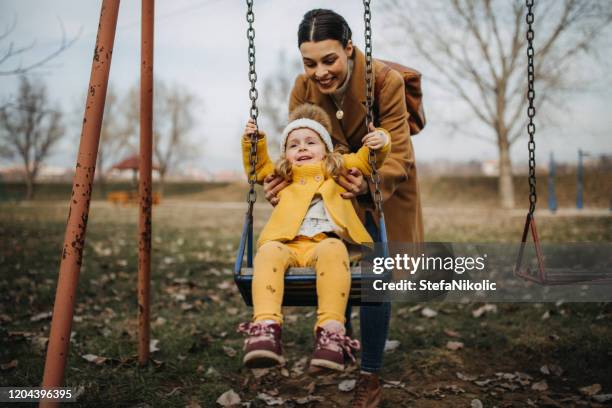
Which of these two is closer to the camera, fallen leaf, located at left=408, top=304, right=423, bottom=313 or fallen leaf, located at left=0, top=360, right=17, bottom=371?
fallen leaf, located at left=0, top=360, right=17, bottom=371

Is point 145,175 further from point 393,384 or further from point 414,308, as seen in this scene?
point 414,308

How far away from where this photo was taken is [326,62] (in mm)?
2609

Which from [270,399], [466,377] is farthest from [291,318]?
[466,377]

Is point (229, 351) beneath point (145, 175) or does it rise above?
beneath

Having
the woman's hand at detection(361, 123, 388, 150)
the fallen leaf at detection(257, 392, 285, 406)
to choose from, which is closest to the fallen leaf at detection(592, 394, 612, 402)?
the fallen leaf at detection(257, 392, 285, 406)

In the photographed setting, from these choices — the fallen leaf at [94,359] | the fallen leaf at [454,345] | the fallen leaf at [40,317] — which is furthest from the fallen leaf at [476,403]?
the fallen leaf at [40,317]

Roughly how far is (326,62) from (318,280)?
1017mm

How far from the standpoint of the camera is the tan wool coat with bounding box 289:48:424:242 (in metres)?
2.71

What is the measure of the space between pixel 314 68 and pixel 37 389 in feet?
6.92

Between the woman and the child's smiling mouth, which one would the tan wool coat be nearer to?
the woman

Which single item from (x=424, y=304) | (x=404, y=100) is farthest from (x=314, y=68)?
(x=424, y=304)

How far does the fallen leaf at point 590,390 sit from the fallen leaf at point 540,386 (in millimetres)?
173

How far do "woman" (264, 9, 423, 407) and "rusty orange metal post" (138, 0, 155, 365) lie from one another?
96cm

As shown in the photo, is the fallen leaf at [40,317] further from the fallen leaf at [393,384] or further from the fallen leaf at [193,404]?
the fallen leaf at [393,384]
